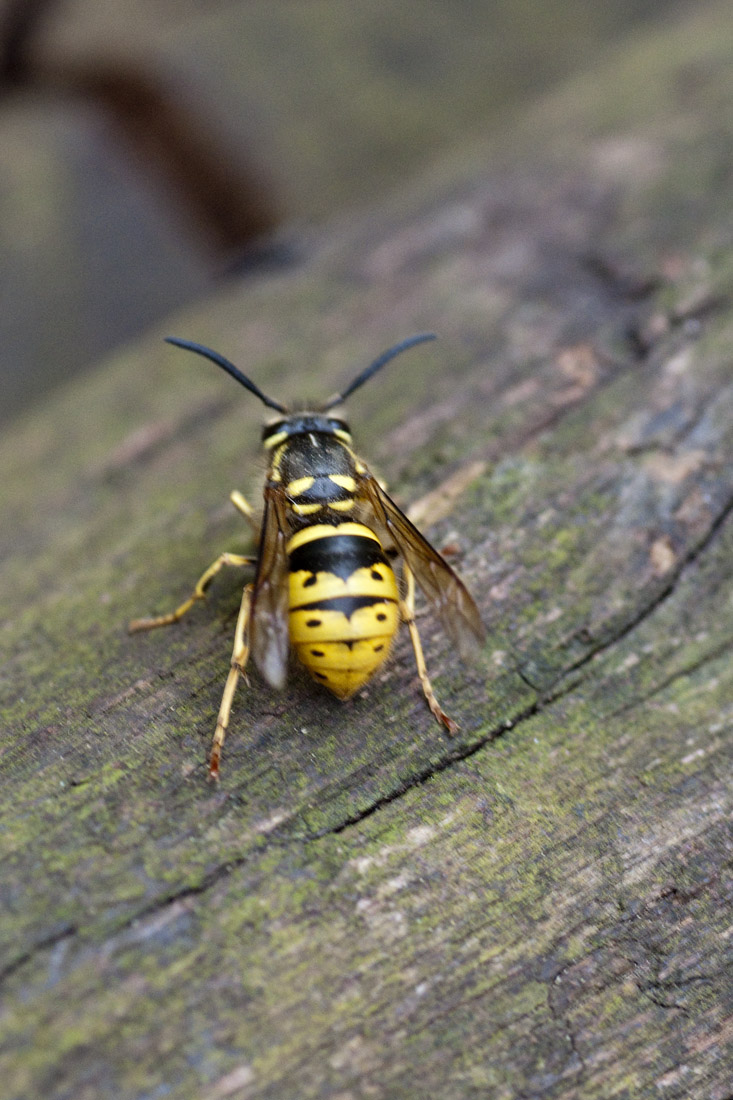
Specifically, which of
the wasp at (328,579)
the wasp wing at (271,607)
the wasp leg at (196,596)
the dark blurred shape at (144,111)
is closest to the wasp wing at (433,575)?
the wasp at (328,579)

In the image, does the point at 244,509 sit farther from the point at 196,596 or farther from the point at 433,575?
the point at 433,575

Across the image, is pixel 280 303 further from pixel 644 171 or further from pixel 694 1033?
pixel 694 1033

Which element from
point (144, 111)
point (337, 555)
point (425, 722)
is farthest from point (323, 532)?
point (144, 111)

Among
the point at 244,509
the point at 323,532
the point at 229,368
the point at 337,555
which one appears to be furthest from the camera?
the point at 229,368

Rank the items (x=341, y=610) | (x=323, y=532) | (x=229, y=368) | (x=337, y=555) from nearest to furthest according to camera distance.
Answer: (x=341, y=610)
(x=337, y=555)
(x=323, y=532)
(x=229, y=368)

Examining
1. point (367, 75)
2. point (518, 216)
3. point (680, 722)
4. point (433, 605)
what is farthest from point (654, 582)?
point (367, 75)

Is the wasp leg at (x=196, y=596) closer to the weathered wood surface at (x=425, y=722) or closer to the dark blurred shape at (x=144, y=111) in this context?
the weathered wood surface at (x=425, y=722)
